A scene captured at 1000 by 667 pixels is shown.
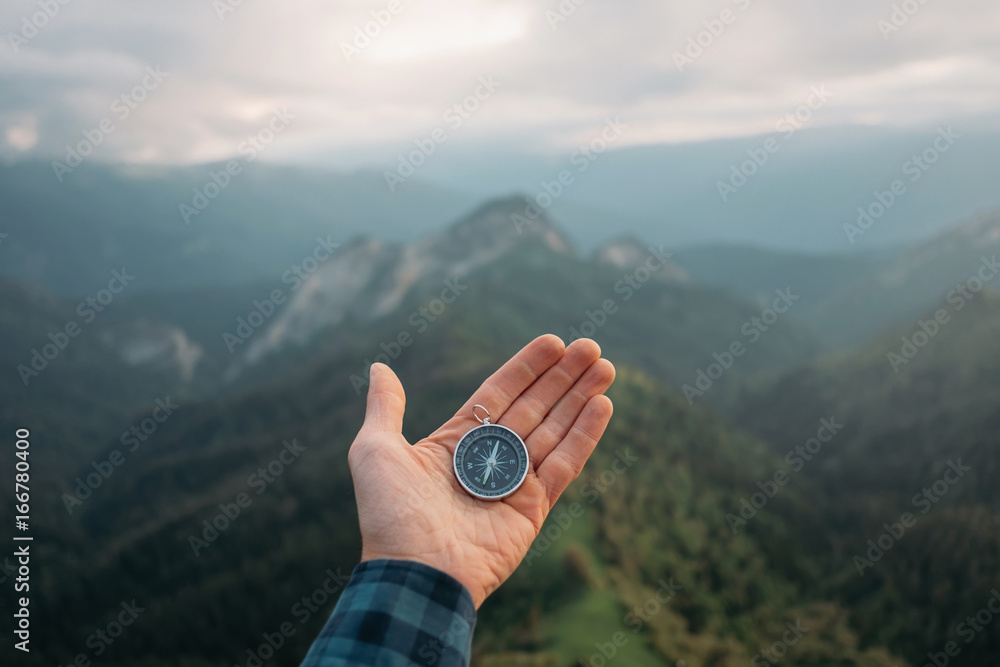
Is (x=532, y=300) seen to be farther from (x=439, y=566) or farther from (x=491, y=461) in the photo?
(x=439, y=566)

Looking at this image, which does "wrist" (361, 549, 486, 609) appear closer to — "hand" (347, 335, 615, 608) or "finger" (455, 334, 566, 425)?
"hand" (347, 335, 615, 608)

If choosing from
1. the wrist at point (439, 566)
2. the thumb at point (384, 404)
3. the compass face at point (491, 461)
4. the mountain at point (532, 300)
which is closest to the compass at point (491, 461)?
the compass face at point (491, 461)

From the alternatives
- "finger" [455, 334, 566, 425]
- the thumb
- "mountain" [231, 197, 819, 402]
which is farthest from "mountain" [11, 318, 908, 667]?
→ "mountain" [231, 197, 819, 402]

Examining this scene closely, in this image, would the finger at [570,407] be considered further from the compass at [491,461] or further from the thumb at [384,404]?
the thumb at [384,404]

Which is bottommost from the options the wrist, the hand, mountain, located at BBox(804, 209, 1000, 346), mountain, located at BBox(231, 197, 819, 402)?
mountain, located at BBox(231, 197, 819, 402)

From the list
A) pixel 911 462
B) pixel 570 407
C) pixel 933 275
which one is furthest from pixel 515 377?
pixel 933 275

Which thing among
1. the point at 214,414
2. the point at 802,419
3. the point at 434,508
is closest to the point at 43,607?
the point at 214,414

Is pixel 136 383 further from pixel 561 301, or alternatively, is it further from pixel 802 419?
pixel 802 419
